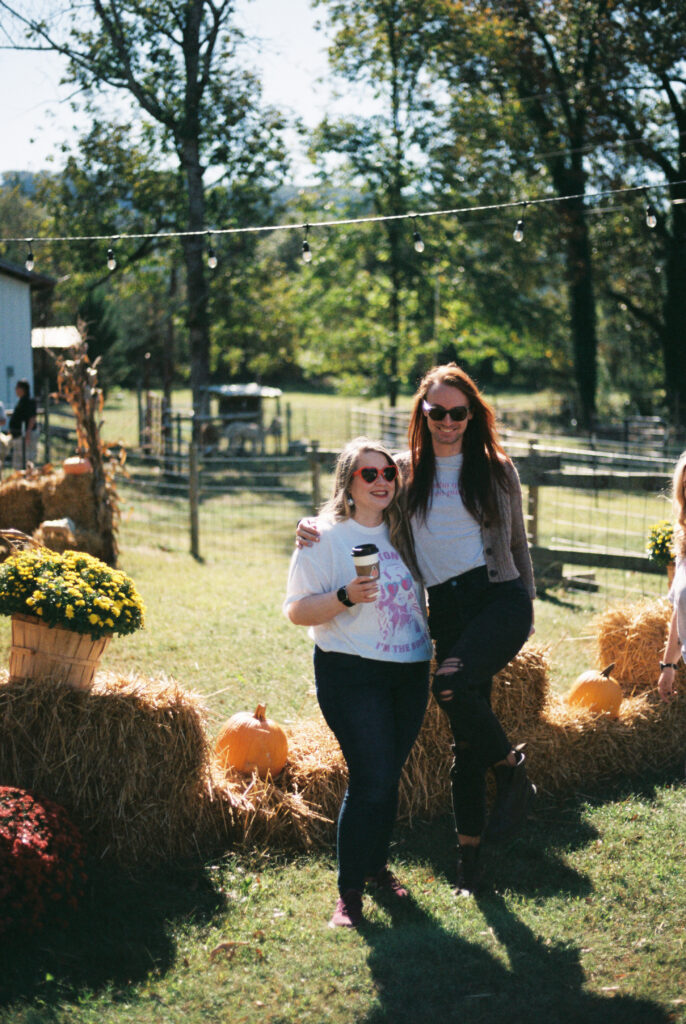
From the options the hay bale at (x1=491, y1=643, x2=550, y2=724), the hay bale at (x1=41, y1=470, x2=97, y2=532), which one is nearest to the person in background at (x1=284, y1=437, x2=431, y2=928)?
the hay bale at (x1=491, y1=643, x2=550, y2=724)

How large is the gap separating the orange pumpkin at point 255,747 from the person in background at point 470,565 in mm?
1097

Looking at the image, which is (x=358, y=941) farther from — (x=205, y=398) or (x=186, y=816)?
(x=205, y=398)

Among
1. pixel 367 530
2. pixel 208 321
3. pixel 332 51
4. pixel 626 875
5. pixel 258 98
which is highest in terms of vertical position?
pixel 332 51

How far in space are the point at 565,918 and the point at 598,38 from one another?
93.4ft

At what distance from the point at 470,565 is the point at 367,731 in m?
0.72

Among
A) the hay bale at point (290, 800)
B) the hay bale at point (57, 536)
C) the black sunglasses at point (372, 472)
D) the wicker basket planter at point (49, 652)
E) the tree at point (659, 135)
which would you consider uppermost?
the tree at point (659, 135)

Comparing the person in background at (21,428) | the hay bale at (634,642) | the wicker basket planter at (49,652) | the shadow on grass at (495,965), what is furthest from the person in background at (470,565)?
the person in background at (21,428)

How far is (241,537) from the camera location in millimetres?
13969

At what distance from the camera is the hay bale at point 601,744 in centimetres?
502

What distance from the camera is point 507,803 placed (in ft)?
12.9

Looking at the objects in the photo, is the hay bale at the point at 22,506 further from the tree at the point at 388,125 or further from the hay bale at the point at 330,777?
the tree at the point at 388,125

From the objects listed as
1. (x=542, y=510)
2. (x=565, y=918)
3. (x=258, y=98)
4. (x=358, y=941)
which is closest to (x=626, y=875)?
(x=565, y=918)

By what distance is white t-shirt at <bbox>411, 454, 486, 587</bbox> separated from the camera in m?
3.80

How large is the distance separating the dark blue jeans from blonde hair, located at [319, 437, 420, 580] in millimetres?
410
